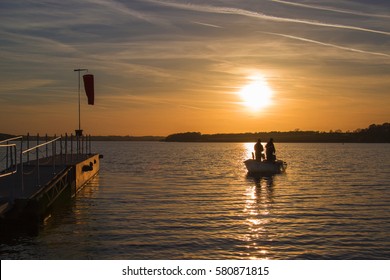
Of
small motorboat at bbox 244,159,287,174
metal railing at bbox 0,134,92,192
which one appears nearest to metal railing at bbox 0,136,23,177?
metal railing at bbox 0,134,92,192

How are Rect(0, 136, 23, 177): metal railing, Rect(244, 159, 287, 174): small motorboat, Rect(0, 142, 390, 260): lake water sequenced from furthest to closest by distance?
Rect(244, 159, 287, 174): small motorboat → Rect(0, 136, 23, 177): metal railing → Rect(0, 142, 390, 260): lake water

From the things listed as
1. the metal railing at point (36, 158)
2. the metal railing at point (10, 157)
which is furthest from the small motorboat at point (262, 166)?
the metal railing at point (10, 157)

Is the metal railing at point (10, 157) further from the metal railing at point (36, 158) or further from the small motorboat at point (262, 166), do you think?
the small motorboat at point (262, 166)

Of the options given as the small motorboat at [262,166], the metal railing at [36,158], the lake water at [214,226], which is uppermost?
the metal railing at [36,158]

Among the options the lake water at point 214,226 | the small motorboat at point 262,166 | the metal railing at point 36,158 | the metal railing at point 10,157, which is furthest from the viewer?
the small motorboat at point 262,166

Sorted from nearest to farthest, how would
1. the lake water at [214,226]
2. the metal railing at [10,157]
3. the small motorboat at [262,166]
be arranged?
the lake water at [214,226] → the metal railing at [10,157] → the small motorboat at [262,166]

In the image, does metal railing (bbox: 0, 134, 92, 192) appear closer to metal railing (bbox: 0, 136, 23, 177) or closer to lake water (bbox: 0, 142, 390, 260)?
metal railing (bbox: 0, 136, 23, 177)

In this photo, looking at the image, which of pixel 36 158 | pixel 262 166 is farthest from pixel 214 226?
pixel 262 166

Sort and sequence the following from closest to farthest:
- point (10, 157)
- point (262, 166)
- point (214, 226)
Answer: point (214, 226) → point (10, 157) → point (262, 166)

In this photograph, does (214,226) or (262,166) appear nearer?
(214,226)

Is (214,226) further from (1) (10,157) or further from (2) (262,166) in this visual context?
(2) (262,166)

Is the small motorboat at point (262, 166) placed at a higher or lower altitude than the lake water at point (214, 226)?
higher
